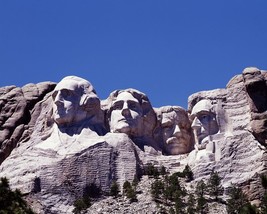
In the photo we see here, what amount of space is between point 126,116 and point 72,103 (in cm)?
253

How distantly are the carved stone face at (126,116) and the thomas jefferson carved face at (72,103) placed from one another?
1.02 m

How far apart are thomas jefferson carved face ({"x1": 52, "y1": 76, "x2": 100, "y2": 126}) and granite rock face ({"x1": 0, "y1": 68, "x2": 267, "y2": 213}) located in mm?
44

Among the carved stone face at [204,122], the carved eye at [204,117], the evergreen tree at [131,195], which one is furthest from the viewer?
the carved eye at [204,117]

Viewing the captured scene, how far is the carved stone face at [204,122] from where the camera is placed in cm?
5138

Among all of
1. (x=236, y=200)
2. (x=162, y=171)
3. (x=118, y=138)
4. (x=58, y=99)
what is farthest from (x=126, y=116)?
(x=236, y=200)

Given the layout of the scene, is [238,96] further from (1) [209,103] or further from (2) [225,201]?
(2) [225,201]

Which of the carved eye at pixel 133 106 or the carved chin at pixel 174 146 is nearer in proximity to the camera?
the carved eye at pixel 133 106

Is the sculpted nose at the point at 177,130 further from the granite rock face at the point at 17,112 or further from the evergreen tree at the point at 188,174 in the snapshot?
the granite rock face at the point at 17,112

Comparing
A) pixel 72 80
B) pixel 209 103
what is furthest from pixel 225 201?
pixel 72 80

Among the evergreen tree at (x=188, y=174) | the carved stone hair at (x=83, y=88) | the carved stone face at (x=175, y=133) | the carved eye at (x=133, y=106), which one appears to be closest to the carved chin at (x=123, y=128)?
the carved eye at (x=133, y=106)

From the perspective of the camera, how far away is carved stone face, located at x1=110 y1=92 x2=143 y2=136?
170ft

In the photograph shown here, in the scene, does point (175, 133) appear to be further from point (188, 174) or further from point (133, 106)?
point (188, 174)

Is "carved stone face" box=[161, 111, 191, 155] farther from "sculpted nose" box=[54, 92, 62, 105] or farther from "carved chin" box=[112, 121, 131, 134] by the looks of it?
"sculpted nose" box=[54, 92, 62, 105]

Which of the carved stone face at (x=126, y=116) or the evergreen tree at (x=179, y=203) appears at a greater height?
the carved stone face at (x=126, y=116)
